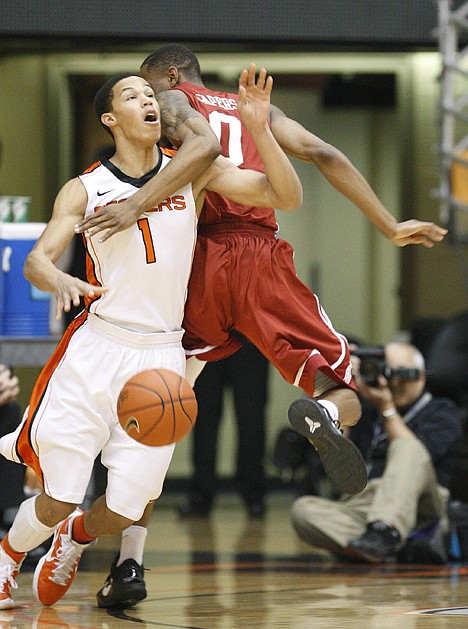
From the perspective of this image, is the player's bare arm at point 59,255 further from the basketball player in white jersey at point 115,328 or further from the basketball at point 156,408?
the basketball at point 156,408

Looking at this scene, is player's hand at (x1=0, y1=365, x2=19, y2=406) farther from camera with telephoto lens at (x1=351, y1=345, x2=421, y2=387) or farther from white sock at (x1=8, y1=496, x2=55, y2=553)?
camera with telephoto lens at (x1=351, y1=345, x2=421, y2=387)

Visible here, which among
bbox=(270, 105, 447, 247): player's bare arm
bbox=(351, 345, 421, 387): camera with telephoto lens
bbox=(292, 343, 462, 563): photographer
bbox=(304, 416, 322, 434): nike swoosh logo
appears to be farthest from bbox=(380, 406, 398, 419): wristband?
bbox=(304, 416, 322, 434): nike swoosh logo

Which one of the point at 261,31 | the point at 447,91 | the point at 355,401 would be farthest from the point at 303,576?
the point at 261,31

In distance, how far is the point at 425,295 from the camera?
10172mm

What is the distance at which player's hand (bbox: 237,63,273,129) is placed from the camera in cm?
441

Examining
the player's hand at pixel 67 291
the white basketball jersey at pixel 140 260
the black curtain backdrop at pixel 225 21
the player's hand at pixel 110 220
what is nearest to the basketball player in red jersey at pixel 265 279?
the white basketball jersey at pixel 140 260

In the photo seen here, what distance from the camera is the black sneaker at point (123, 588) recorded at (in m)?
4.68

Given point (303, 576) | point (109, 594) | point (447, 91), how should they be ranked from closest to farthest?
point (109, 594), point (303, 576), point (447, 91)

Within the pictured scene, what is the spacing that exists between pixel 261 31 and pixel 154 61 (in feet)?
11.9

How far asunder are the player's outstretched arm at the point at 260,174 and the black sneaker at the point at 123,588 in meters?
1.49

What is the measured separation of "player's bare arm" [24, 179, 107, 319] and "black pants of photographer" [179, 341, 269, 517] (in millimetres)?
4275

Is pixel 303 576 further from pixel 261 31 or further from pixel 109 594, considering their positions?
pixel 261 31

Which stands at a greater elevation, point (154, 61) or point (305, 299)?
point (154, 61)

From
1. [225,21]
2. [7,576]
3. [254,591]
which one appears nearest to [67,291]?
[7,576]
